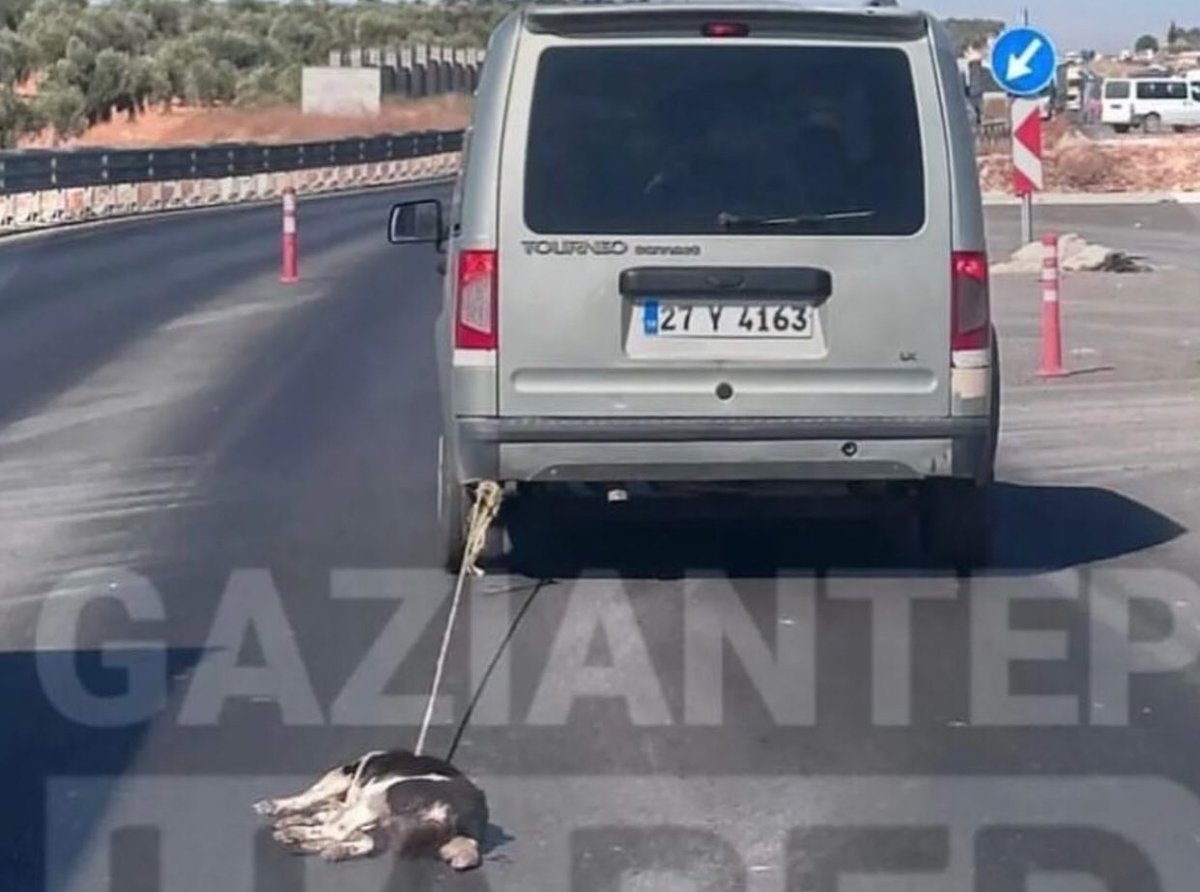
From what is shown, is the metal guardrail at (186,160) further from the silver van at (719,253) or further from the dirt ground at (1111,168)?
the silver van at (719,253)

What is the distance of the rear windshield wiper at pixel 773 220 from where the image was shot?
30.8 feet

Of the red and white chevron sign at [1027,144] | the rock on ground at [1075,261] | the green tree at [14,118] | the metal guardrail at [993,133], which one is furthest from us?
the metal guardrail at [993,133]

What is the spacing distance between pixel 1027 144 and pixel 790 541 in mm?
12901

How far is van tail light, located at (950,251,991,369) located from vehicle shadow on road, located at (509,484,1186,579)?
0.90 m

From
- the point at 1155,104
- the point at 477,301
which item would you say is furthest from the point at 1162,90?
the point at 477,301

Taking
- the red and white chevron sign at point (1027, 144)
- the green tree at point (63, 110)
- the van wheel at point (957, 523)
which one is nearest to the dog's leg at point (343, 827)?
the van wheel at point (957, 523)

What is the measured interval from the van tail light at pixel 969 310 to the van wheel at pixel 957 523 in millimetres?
621

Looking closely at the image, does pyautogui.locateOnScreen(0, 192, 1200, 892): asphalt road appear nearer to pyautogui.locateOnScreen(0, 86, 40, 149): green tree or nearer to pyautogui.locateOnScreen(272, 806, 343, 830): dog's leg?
pyautogui.locateOnScreen(272, 806, 343, 830): dog's leg

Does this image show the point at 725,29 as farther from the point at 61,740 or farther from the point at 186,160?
the point at 186,160

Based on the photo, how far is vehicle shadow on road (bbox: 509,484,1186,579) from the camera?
10430 mm

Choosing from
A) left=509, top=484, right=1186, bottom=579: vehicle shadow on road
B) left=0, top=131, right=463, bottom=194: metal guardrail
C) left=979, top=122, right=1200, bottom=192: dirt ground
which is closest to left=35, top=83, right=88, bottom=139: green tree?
left=0, top=131, right=463, bottom=194: metal guardrail

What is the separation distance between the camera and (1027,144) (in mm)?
23250

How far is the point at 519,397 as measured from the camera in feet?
31.0

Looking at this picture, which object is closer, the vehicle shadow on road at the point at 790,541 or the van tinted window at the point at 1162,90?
the vehicle shadow on road at the point at 790,541
